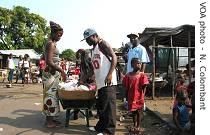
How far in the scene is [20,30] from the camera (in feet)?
235

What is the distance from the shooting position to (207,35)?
5.43 meters

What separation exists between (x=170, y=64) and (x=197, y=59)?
13002 millimetres

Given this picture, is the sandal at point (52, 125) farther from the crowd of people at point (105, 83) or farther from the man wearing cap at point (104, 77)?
the man wearing cap at point (104, 77)

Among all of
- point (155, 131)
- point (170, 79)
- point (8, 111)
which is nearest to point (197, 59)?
point (155, 131)

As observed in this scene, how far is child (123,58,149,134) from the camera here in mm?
8133

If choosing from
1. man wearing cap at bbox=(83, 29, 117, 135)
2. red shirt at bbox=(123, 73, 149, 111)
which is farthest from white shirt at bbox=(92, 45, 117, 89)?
red shirt at bbox=(123, 73, 149, 111)

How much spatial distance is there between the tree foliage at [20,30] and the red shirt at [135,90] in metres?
63.1

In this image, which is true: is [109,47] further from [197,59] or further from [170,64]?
A: [170,64]

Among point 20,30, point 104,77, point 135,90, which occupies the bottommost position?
point 135,90

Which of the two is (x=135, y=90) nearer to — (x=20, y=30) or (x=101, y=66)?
(x=101, y=66)

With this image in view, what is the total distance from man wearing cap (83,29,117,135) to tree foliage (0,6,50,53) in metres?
63.2

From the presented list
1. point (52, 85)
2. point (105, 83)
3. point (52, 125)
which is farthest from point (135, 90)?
point (52, 125)

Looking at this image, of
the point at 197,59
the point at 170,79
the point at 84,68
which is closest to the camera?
Result: the point at 197,59

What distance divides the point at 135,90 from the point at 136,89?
32mm
